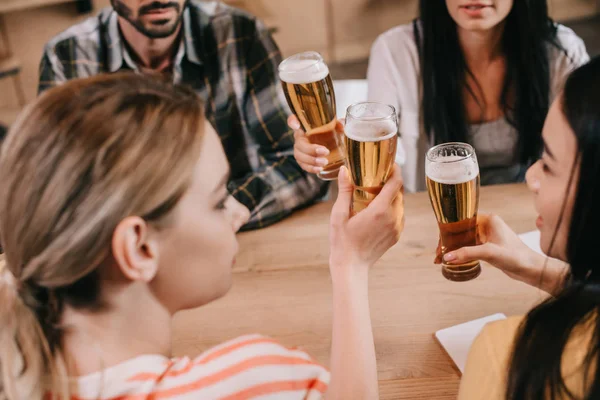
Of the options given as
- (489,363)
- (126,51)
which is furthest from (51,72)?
(489,363)

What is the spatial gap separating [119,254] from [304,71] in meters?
0.57

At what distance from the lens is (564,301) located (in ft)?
2.43

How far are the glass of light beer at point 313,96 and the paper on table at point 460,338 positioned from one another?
1.43 feet

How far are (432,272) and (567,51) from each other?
3.12 feet

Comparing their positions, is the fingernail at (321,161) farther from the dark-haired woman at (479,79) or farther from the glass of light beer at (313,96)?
the dark-haired woman at (479,79)

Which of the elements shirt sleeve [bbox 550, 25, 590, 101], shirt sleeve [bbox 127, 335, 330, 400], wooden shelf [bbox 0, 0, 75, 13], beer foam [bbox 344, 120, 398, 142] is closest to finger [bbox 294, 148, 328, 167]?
beer foam [bbox 344, 120, 398, 142]

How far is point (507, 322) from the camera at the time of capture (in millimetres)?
837

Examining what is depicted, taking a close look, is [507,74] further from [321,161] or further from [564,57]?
[321,161]

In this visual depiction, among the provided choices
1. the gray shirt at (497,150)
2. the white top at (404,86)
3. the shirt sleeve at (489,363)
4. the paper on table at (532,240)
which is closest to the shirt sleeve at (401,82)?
the white top at (404,86)

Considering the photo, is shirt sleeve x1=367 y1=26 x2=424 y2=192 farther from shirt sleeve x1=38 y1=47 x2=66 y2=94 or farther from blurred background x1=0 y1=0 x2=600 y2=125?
blurred background x1=0 y1=0 x2=600 y2=125

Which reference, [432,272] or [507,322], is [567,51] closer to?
[432,272]

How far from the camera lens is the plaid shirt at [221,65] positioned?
182 cm

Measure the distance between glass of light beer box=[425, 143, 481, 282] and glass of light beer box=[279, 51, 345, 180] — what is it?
0.84 ft

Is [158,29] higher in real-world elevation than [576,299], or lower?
higher
